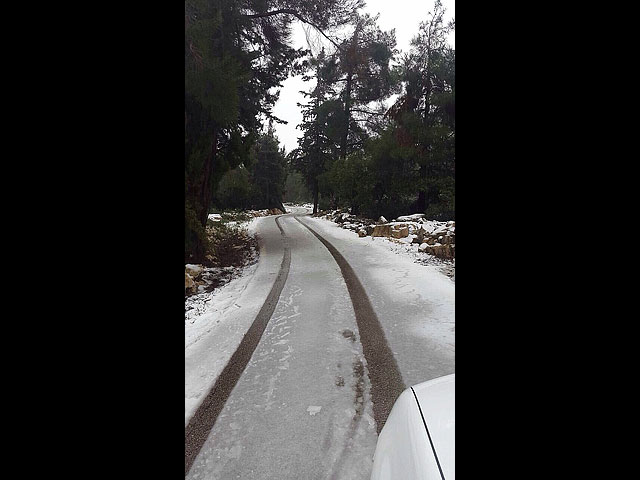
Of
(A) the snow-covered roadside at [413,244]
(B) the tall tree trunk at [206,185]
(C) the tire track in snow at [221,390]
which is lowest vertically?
(C) the tire track in snow at [221,390]

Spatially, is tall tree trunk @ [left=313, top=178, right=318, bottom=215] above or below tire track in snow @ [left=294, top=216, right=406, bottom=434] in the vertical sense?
above

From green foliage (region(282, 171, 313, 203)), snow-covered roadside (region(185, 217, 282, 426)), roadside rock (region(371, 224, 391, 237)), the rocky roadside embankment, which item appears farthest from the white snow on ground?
green foliage (region(282, 171, 313, 203))

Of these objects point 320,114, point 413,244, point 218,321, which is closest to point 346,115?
point 320,114

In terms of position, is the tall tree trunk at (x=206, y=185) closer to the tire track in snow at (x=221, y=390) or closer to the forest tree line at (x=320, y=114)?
the forest tree line at (x=320, y=114)

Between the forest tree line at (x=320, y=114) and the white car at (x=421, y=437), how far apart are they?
108 inches

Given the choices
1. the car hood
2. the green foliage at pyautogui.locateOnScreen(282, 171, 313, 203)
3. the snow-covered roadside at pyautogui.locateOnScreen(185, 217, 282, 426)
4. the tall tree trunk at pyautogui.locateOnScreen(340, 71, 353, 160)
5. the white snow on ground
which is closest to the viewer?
the car hood

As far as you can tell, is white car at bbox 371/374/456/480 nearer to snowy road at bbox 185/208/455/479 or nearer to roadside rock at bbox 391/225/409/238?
snowy road at bbox 185/208/455/479

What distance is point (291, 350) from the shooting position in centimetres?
187

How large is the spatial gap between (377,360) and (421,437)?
4.43 ft

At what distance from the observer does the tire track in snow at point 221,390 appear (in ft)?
3.98

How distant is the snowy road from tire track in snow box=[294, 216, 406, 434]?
12 mm

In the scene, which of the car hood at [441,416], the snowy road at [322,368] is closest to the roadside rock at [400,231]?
the snowy road at [322,368]

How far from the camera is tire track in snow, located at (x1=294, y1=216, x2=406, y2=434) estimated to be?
1476 millimetres
